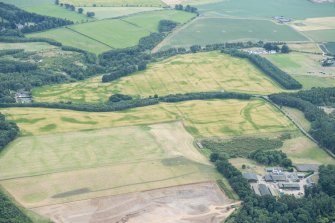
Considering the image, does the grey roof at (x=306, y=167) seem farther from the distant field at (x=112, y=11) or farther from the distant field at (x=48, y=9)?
the distant field at (x=112, y=11)

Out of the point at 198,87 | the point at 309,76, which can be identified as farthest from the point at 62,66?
the point at 309,76

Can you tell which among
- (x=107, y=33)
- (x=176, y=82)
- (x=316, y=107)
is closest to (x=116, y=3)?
(x=107, y=33)

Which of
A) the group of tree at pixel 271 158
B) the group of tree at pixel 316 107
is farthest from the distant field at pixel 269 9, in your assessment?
the group of tree at pixel 271 158

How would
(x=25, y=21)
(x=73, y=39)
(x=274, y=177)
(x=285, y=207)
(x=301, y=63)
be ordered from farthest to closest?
(x=25, y=21), (x=73, y=39), (x=301, y=63), (x=274, y=177), (x=285, y=207)

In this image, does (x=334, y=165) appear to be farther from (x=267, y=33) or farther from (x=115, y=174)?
(x=267, y=33)

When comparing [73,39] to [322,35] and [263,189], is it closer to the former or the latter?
[322,35]
